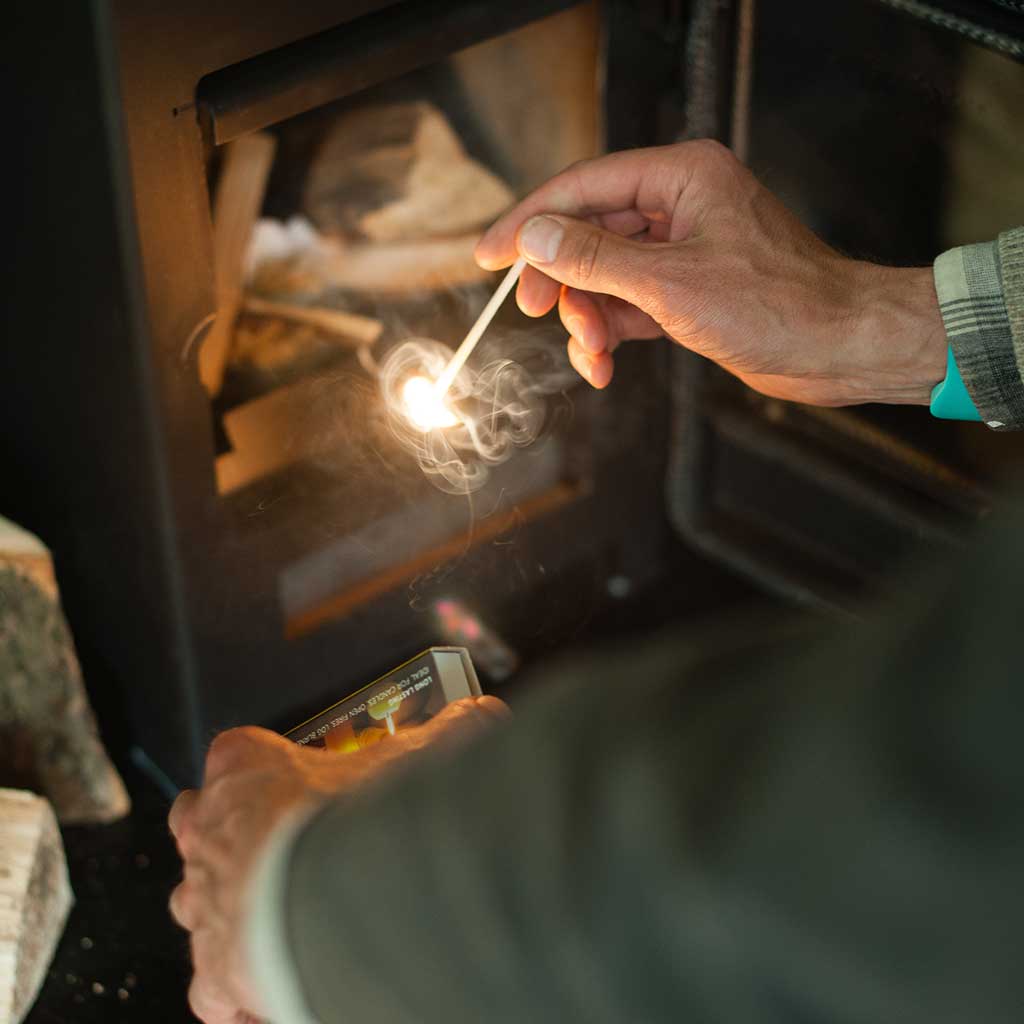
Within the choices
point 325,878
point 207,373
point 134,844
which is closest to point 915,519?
point 207,373

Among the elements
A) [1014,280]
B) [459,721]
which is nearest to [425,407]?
[459,721]

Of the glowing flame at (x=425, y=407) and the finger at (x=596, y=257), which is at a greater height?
the finger at (x=596, y=257)

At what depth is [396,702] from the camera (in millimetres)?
917

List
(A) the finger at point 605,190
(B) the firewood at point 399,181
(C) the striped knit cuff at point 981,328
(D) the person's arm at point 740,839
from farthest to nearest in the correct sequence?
1. (B) the firewood at point 399,181
2. (A) the finger at point 605,190
3. (C) the striped knit cuff at point 981,328
4. (D) the person's arm at point 740,839

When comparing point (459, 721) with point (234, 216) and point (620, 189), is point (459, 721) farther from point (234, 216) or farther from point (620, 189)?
point (234, 216)

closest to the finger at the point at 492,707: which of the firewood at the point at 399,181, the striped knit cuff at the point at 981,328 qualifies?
the striped knit cuff at the point at 981,328

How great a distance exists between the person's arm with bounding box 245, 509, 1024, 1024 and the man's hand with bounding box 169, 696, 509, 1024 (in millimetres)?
189

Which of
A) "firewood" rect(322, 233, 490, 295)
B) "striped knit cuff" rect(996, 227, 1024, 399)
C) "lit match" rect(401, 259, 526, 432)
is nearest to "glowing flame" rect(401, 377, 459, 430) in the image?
"lit match" rect(401, 259, 526, 432)

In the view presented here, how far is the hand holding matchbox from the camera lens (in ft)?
2.98

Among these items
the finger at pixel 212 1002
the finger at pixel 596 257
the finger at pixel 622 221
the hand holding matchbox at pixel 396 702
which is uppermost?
the finger at pixel 596 257

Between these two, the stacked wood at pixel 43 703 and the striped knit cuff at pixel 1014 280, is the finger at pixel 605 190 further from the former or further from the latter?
the stacked wood at pixel 43 703

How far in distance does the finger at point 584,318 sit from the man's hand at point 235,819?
1.31 feet

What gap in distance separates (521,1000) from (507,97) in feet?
3.59

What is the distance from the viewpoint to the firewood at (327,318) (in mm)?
1315
